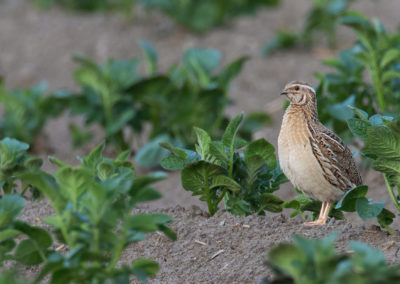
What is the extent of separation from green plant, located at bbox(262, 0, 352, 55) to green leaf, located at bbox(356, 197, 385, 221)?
596 centimetres

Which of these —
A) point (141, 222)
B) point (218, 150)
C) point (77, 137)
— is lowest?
point (77, 137)

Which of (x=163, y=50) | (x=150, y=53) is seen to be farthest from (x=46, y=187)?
(x=163, y=50)

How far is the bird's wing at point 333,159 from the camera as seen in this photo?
509cm

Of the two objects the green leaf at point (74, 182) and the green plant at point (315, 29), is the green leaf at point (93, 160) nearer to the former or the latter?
the green leaf at point (74, 182)

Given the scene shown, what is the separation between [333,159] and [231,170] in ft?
2.26

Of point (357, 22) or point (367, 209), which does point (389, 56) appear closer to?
point (357, 22)

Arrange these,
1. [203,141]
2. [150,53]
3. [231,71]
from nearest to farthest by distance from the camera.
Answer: [203,141], [231,71], [150,53]

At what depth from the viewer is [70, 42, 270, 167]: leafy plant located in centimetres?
764

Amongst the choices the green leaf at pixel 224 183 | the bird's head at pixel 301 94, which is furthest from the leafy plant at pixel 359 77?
the green leaf at pixel 224 183

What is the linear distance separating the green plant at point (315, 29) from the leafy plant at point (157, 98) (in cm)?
310

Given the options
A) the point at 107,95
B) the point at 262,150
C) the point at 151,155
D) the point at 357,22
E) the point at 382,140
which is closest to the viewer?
the point at 382,140

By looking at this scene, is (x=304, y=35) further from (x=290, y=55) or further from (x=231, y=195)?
(x=231, y=195)

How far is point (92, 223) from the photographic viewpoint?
3.55 metres

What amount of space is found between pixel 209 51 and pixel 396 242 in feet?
12.2
